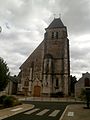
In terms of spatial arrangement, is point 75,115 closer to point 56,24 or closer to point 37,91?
point 37,91

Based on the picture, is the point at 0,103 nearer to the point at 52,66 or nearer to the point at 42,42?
the point at 52,66

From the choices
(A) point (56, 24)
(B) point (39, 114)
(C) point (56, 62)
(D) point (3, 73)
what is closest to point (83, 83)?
(C) point (56, 62)

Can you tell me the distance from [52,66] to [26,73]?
6.53m

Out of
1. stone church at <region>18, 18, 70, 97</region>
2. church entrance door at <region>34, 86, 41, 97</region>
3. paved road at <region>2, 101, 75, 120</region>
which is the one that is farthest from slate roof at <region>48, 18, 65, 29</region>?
paved road at <region>2, 101, 75, 120</region>

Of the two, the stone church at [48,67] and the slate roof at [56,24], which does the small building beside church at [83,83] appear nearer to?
the stone church at [48,67]

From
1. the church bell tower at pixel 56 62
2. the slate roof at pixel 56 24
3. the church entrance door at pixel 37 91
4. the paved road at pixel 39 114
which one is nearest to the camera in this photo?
the paved road at pixel 39 114

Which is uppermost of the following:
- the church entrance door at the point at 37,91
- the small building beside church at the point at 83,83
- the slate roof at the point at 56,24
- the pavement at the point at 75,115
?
the slate roof at the point at 56,24

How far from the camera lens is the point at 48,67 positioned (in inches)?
1623

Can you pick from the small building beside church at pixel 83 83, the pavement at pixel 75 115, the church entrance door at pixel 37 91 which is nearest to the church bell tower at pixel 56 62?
the church entrance door at pixel 37 91

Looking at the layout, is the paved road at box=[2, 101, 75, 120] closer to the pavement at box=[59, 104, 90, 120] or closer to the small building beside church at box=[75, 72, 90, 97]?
the pavement at box=[59, 104, 90, 120]

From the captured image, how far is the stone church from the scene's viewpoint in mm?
40406

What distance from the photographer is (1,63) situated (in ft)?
60.3

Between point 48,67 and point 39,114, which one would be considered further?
point 48,67

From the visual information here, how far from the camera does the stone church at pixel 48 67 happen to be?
4041 centimetres
